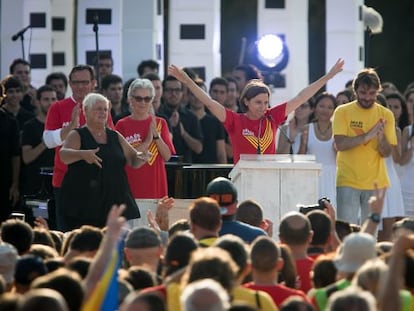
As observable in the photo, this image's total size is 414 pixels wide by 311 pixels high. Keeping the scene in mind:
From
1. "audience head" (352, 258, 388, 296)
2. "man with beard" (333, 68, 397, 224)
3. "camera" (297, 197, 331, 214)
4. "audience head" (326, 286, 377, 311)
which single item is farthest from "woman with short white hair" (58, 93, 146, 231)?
"audience head" (326, 286, 377, 311)

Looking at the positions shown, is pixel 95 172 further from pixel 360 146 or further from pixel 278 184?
pixel 360 146

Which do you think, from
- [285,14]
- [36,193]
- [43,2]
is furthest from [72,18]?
[36,193]

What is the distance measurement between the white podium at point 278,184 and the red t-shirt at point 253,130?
0.49 m

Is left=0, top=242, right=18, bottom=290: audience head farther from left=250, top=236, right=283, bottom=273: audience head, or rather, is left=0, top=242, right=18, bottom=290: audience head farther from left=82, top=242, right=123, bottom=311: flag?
left=250, top=236, right=283, bottom=273: audience head

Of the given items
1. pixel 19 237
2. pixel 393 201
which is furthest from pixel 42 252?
pixel 393 201

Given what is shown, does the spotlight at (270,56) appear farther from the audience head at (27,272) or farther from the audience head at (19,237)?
the audience head at (27,272)

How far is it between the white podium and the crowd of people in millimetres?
338

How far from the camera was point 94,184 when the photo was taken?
15078mm

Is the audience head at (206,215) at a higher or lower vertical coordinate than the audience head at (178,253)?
higher

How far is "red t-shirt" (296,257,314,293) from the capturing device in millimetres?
11648

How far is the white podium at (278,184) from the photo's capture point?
1534cm

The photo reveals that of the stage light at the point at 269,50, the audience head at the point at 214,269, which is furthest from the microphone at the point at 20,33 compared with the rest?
the audience head at the point at 214,269

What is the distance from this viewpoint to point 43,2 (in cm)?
2309

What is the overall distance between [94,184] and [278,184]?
1.55 m
